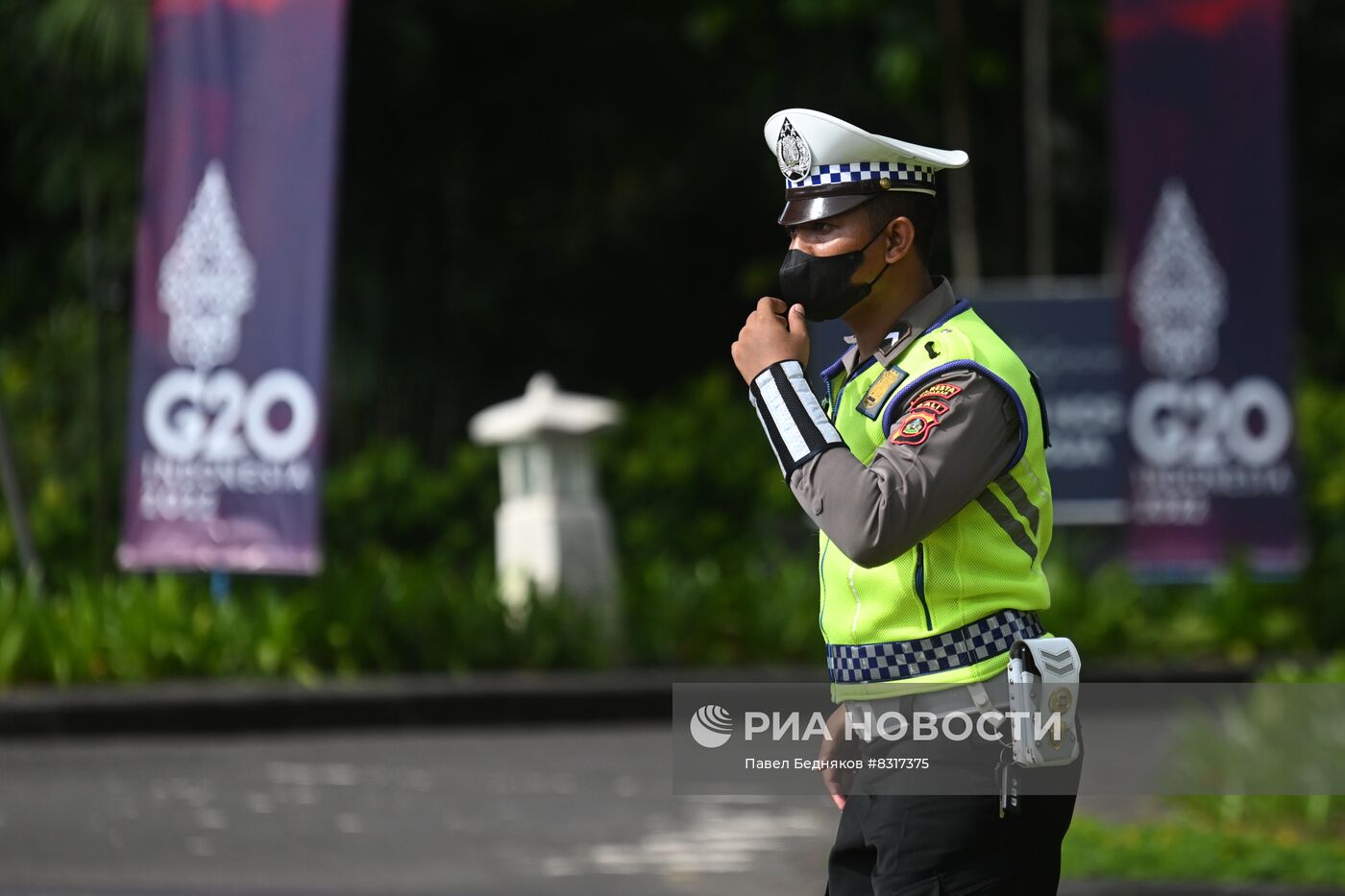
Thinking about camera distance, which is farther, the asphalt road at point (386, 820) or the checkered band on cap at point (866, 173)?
the asphalt road at point (386, 820)

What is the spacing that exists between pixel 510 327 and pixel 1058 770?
57.8 feet

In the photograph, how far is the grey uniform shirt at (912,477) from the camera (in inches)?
124

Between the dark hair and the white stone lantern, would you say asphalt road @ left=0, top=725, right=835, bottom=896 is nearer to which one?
the white stone lantern

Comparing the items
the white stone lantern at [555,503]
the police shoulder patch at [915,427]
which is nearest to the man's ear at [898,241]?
the police shoulder patch at [915,427]

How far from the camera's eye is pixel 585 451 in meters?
13.7

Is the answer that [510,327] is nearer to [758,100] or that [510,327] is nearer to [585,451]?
[758,100]

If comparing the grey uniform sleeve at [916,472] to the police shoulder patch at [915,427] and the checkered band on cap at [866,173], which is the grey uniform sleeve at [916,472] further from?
the checkered band on cap at [866,173]

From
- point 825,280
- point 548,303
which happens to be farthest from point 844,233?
point 548,303

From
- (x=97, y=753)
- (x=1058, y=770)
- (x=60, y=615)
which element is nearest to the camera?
(x=1058, y=770)

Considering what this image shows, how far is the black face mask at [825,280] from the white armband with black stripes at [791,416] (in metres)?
0.15

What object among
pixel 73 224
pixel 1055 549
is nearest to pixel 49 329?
pixel 73 224

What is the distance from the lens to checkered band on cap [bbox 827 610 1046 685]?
131 inches

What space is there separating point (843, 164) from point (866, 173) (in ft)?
0.13

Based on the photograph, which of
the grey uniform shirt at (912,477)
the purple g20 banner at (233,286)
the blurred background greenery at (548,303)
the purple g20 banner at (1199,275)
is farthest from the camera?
the purple g20 banner at (1199,275)
